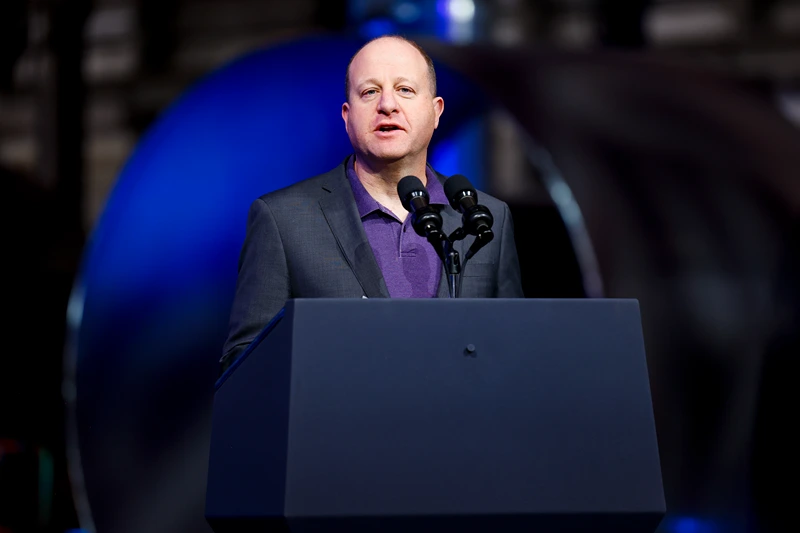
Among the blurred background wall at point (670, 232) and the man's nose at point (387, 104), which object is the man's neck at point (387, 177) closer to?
the man's nose at point (387, 104)

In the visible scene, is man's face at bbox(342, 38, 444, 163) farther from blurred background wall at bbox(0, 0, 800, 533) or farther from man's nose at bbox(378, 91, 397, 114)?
blurred background wall at bbox(0, 0, 800, 533)

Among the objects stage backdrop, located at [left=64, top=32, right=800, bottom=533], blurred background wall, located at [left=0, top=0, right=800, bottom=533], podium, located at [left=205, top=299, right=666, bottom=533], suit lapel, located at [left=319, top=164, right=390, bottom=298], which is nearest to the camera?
podium, located at [left=205, top=299, right=666, bottom=533]

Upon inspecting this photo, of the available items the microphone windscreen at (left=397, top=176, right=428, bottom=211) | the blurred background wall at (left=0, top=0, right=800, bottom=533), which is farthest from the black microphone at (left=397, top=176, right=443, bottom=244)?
the blurred background wall at (left=0, top=0, right=800, bottom=533)

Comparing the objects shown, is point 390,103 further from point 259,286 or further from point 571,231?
point 571,231

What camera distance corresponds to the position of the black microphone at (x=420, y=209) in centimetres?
154

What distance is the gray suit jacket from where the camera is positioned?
1.72 m

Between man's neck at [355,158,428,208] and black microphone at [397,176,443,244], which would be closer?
black microphone at [397,176,443,244]

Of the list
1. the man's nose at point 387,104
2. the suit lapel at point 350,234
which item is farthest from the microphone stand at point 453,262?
the man's nose at point 387,104

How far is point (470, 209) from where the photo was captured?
61.4 inches

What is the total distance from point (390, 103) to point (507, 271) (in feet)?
1.08

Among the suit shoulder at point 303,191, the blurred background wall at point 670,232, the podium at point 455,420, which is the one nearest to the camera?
the podium at point 455,420

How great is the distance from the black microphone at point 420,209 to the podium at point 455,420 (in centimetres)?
16

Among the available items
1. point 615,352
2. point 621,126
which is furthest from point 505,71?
point 615,352

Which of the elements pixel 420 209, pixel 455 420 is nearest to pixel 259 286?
pixel 420 209
